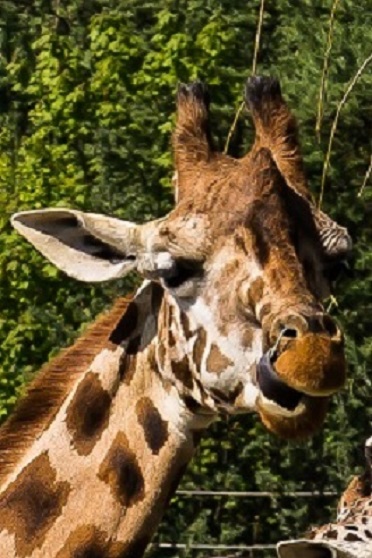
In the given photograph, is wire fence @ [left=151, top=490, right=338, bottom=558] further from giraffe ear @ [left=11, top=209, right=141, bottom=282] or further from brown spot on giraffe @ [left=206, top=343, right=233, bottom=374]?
brown spot on giraffe @ [left=206, top=343, right=233, bottom=374]

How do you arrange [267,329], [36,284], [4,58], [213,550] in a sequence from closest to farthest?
[267,329] → [213,550] → [36,284] → [4,58]

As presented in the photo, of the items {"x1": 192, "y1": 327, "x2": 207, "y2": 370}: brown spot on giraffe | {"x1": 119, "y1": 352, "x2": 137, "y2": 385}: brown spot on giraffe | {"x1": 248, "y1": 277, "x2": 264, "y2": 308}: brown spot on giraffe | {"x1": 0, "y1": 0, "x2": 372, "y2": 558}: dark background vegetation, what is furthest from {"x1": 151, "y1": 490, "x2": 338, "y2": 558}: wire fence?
{"x1": 248, "y1": 277, "x2": 264, "y2": 308}: brown spot on giraffe

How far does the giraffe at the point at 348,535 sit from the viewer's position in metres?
7.26

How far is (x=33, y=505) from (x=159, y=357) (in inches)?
19.0

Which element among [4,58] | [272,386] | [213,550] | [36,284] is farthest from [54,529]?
[4,58]

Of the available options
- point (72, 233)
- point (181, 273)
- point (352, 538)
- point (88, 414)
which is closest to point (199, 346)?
point (181, 273)

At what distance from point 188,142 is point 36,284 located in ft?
30.4

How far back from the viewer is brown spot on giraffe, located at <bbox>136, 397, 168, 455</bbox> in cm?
638

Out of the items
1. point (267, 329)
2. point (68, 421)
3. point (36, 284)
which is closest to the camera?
point (267, 329)

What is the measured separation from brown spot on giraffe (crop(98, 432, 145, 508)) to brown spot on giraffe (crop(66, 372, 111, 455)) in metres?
0.07

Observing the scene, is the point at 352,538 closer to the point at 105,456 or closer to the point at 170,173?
the point at 105,456

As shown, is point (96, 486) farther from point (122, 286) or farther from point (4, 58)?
point (4, 58)

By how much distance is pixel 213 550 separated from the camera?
14734 millimetres

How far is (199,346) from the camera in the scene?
634 centimetres
